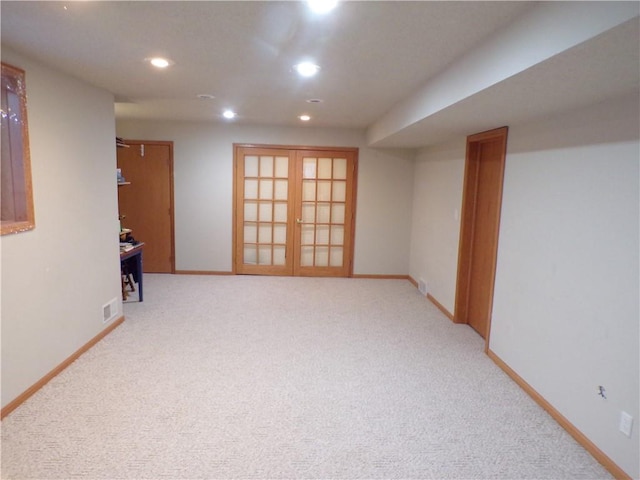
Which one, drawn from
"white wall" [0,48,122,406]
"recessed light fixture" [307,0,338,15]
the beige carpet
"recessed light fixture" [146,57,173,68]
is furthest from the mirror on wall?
"recessed light fixture" [307,0,338,15]

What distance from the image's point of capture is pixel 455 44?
2188 millimetres

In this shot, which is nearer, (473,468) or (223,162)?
(473,468)

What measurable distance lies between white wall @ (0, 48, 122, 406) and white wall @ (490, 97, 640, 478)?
347 centimetres

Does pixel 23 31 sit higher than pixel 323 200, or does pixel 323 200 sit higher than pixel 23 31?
pixel 23 31

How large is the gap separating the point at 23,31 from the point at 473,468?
336 cm

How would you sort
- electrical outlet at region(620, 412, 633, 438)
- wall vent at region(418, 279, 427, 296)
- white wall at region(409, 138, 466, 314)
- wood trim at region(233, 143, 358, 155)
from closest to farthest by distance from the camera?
electrical outlet at region(620, 412, 633, 438) < white wall at region(409, 138, 466, 314) < wall vent at region(418, 279, 427, 296) < wood trim at region(233, 143, 358, 155)

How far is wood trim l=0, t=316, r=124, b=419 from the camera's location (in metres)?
2.54

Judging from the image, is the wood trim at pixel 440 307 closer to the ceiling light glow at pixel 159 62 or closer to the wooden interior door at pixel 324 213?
the wooden interior door at pixel 324 213

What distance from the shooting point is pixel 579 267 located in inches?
98.0

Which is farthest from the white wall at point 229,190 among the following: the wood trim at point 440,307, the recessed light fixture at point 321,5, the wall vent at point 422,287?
the recessed light fixture at point 321,5

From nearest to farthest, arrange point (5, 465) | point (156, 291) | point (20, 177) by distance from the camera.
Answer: point (5, 465) < point (20, 177) < point (156, 291)

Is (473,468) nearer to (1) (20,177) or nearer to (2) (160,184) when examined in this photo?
(1) (20,177)

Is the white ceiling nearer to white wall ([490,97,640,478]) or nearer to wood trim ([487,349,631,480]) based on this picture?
white wall ([490,97,640,478])

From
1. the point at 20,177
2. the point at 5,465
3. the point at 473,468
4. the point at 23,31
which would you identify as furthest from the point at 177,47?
the point at 473,468
